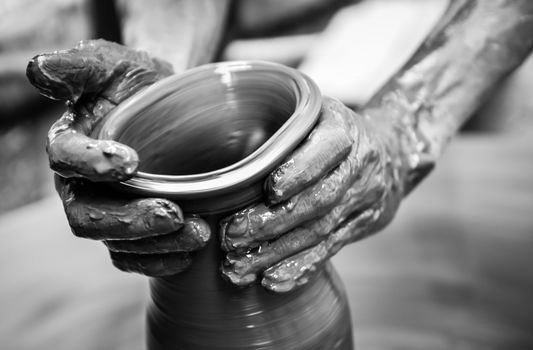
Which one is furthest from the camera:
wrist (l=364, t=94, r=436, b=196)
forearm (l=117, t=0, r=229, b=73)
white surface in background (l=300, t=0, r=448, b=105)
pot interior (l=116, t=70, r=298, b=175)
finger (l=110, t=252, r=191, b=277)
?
white surface in background (l=300, t=0, r=448, b=105)

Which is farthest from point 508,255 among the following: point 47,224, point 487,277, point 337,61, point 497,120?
point 337,61

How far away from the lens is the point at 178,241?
0.73 metres

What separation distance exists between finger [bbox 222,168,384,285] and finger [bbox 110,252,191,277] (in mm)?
52

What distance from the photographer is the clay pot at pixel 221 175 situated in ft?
2.37

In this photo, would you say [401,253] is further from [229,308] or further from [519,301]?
[229,308]

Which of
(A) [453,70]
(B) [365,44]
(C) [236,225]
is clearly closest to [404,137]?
(A) [453,70]

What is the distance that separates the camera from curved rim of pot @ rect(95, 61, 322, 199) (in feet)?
2.31

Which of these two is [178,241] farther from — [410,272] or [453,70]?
[453,70]

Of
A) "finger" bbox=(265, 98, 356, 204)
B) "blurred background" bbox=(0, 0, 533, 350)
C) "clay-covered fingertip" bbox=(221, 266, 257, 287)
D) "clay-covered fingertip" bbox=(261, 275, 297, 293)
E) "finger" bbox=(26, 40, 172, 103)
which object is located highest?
"finger" bbox=(26, 40, 172, 103)

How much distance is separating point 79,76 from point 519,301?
80cm

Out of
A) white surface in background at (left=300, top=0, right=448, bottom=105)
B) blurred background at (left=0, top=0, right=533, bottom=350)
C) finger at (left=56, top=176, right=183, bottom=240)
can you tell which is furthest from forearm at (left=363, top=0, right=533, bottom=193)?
white surface in background at (left=300, top=0, right=448, bottom=105)

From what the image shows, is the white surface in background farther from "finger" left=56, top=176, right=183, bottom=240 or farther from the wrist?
"finger" left=56, top=176, right=183, bottom=240

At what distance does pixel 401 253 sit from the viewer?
1.23 m

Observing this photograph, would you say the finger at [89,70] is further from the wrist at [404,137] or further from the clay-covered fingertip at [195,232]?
the wrist at [404,137]
